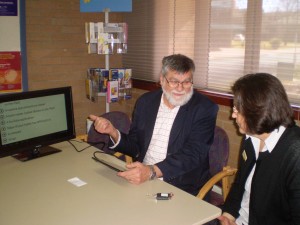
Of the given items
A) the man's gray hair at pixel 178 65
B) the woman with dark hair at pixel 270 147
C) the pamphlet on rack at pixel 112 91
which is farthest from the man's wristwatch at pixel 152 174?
the pamphlet on rack at pixel 112 91

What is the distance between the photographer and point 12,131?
2.07 metres

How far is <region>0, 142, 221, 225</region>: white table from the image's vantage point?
1.46 meters

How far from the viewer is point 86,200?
1619mm

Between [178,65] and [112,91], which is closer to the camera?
[178,65]

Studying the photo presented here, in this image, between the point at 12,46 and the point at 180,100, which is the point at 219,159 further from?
the point at 12,46

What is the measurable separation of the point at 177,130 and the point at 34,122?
2.98 feet

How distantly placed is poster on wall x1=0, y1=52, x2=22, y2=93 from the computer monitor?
1304mm

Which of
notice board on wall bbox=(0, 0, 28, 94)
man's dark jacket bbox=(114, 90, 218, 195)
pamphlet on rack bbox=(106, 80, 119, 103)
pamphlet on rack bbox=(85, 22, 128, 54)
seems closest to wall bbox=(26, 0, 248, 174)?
notice board on wall bbox=(0, 0, 28, 94)

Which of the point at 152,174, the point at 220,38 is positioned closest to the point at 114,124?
the point at 152,174

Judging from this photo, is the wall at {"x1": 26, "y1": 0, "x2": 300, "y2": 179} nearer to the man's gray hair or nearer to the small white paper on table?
the man's gray hair

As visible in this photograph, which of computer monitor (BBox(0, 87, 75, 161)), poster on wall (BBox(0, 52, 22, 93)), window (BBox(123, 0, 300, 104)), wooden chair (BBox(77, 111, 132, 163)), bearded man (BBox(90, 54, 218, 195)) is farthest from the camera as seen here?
poster on wall (BBox(0, 52, 22, 93))

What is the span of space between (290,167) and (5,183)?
1.42m

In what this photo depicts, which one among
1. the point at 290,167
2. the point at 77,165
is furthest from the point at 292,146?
the point at 77,165

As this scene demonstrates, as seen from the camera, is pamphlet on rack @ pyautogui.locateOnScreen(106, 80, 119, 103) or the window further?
pamphlet on rack @ pyautogui.locateOnScreen(106, 80, 119, 103)
